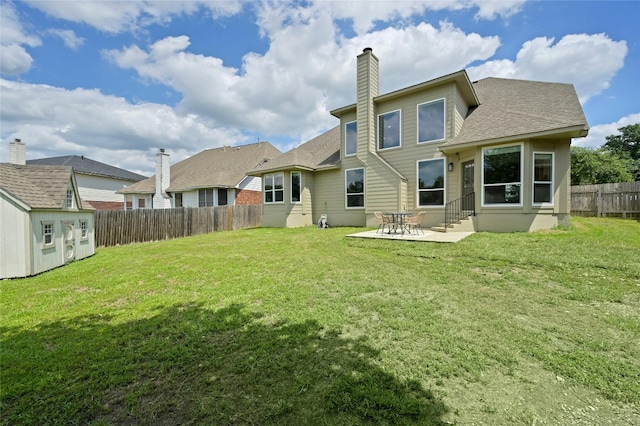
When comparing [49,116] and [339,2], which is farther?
[49,116]

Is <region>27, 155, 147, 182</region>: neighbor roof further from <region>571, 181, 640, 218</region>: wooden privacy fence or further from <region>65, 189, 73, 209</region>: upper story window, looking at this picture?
<region>571, 181, 640, 218</region>: wooden privacy fence

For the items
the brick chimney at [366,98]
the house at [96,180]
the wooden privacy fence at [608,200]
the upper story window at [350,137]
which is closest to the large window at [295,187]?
the upper story window at [350,137]

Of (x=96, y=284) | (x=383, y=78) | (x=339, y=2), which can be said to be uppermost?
(x=339, y=2)

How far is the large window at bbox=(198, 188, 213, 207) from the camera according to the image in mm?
21812

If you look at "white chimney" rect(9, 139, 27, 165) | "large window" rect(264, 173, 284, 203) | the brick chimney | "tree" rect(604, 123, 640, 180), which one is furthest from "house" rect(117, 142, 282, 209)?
"tree" rect(604, 123, 640, 180)

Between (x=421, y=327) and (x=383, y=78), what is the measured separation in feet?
45.9

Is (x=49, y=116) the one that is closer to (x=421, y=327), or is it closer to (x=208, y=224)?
(x=208, y=224)

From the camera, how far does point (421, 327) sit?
3.25m

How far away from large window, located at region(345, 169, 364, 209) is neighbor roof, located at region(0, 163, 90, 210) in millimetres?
11010

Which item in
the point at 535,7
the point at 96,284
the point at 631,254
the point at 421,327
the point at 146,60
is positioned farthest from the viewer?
the point at 146,60

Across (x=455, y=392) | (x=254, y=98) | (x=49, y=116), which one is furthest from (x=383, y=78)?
(x=49, y=116)

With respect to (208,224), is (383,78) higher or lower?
higher

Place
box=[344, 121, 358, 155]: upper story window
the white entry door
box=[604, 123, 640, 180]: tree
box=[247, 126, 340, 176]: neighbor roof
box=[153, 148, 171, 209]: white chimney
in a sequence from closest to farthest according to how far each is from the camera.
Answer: the white entry door
box=[344, 121, 358, 155]: upper story window
box=[247, 126, 340, 176]: neighbor roof
box=[153, 148, 171, 209]: white chimney
box=[604, 123, 640, 180]: tree

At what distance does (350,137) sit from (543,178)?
8500 millimetres
